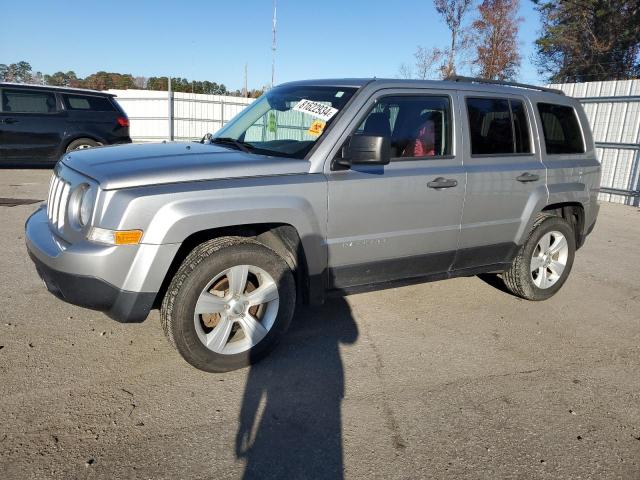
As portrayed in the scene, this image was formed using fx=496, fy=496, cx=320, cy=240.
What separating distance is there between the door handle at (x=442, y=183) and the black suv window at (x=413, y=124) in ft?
0.73

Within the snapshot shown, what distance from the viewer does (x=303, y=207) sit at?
3.24 m

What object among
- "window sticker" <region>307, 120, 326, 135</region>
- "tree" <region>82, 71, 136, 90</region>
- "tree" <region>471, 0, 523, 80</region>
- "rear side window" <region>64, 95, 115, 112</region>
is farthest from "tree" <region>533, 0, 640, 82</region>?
"tree" <region>82, 71, 136, 90</region>

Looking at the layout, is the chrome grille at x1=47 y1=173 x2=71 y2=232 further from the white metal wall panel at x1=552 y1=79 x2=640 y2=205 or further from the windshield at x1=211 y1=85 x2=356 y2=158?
the white metal wall panel at x1=552 y1=79 x2=640 y2=205

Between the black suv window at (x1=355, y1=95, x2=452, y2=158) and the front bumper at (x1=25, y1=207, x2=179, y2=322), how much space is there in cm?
175

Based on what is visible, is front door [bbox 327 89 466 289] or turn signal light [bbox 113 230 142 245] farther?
front door [bbox 327 89 466 289]

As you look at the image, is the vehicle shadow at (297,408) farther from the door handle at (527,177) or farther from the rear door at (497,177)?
the door handle at (527,177)

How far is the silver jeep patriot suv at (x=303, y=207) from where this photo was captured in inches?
112

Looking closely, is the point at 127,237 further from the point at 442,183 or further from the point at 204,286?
the point at 442,183

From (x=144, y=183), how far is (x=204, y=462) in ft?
5.00

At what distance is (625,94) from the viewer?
37.5 feet

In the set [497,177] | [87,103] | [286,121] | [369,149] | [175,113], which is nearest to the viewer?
[369,149]

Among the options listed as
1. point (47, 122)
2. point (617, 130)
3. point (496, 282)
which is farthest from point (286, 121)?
point (617, 130)

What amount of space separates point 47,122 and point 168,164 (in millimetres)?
8878

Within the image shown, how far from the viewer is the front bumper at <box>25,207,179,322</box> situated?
9.08 feet
